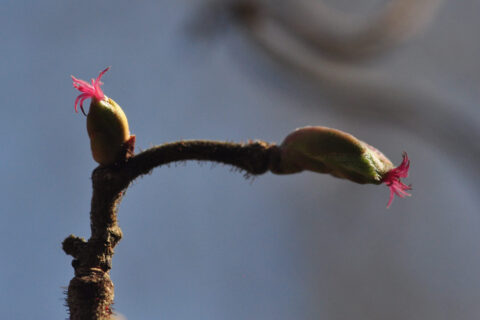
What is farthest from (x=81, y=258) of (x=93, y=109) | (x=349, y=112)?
(x=349, y=112)

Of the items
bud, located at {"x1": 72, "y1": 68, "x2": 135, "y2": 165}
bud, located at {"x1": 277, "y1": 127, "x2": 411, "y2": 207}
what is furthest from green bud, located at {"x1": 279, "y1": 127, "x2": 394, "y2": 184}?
bud, located at {"x1": 72, "y1": 68, "x2": 135, "y2": 165}

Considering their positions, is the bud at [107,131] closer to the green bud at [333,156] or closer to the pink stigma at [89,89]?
the pink stigma at [89,89]

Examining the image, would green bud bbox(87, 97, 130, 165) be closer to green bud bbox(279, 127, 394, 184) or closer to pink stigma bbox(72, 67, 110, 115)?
pink stigma bbox(72, 67, 110, 115)

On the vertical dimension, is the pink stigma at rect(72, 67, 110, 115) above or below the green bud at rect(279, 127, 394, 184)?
above

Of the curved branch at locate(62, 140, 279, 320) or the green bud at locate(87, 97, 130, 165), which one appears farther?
the green bud at locate(87, 97, 130, 165)

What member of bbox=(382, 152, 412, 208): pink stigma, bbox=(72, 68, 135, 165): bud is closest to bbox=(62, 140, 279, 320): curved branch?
bbox=(72, 68, 135, 165): bud

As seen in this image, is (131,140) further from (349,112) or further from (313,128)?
(349,112)
